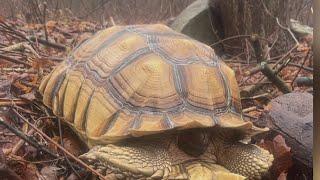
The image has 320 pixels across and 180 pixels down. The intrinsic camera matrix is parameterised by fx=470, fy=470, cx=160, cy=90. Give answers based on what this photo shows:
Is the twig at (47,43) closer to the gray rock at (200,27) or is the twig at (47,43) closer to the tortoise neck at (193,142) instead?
the gray rock at (200,27)

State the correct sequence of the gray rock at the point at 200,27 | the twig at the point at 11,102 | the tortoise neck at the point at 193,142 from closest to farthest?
the tortoise neck at the point at 193,142 → the twig at the point at 11,102 → the gray rock at the point at 200,27

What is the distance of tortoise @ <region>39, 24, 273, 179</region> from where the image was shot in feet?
4.58

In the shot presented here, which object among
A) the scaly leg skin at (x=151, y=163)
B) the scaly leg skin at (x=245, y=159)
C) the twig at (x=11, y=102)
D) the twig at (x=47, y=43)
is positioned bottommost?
the scaly leg skin at (x=245, y=159)

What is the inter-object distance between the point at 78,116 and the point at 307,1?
383cm

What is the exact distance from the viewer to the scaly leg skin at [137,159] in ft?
4.46

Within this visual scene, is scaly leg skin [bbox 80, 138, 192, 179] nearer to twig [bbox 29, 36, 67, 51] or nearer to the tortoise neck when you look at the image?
the tortoise neck

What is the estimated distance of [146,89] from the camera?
4.99ft

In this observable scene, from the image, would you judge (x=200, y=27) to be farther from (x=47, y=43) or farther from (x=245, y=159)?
(x=245, y=159)

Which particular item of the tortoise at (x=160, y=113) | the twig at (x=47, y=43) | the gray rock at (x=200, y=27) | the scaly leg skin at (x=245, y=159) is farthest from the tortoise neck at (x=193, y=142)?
the gray rock at (x=200, y=27)

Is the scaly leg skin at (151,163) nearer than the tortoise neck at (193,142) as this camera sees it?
Yes

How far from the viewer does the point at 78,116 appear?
169 centimetres

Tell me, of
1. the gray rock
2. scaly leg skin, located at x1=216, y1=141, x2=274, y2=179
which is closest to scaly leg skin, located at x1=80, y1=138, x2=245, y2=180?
scaly leg skin, located at x1=216, y1=141, x2=274, y2=179

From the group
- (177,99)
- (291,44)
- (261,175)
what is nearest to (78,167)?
(177,99)

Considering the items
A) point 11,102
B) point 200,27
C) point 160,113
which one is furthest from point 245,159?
point 200,27
